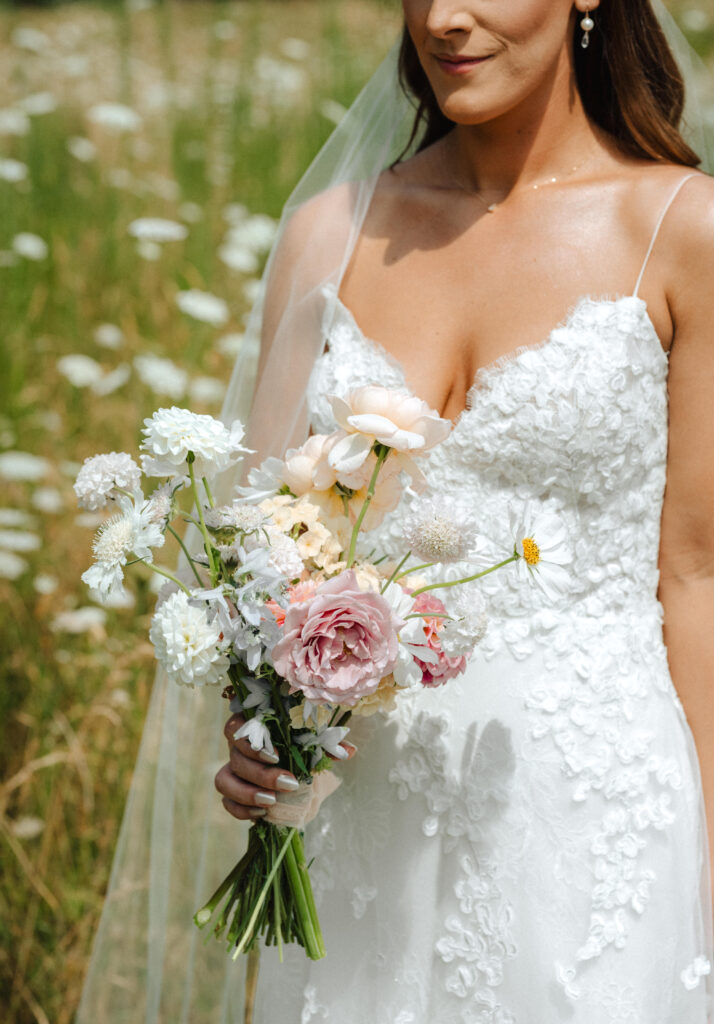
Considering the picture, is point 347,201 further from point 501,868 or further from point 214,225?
point 214,225

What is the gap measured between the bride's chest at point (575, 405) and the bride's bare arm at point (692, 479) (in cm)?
5

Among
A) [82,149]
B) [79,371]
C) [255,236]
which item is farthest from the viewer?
A: [82,149]

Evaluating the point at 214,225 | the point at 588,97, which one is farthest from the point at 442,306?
the point at 214,225

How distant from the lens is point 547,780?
72.9 inches

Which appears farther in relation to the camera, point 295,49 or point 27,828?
point 295,49

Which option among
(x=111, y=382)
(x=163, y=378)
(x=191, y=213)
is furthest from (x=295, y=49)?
(x=163, y=378)

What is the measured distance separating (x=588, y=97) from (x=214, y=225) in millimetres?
3901

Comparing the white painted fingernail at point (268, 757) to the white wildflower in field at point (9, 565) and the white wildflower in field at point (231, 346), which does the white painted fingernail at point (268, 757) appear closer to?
the white wildflower in field at point (9, 565)

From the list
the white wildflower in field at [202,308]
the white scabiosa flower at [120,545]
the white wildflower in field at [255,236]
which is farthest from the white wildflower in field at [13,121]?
the white scabiosa flower at [120,545]

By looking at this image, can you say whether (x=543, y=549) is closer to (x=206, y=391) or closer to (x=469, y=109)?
(x=469, y=109)

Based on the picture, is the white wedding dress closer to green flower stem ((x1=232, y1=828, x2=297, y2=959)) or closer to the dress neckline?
the dress neckline

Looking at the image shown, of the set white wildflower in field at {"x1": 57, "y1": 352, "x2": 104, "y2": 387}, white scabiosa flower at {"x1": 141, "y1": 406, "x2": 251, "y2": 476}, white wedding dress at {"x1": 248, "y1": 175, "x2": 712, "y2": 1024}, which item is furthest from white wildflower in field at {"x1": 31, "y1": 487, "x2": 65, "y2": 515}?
white scabiosa flower at {"x1": 141, "y1": 406, "x2": 251, "y2": 476}

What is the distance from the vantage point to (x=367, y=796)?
6.35 feet

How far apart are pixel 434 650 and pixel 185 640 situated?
1.06 feet
